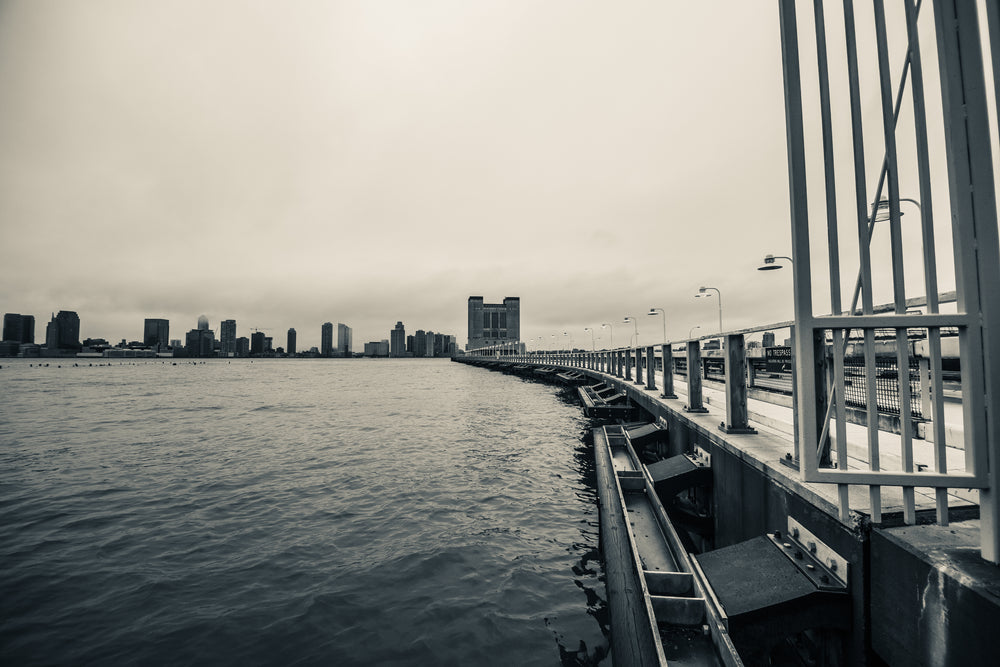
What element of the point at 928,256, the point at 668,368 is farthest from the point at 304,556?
the point at 928,256

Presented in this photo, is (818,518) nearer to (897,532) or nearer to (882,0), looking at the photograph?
(897,532)

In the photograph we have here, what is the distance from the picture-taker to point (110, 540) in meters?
8.67

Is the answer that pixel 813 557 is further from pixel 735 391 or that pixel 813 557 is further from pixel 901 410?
pixel 735 391

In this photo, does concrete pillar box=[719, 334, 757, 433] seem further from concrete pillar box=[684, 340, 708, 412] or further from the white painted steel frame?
the white painted steel frame

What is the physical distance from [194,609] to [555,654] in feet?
15.7

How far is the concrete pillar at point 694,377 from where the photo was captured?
841 centimetres

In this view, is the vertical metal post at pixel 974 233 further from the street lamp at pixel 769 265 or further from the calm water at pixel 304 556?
the street lamp at pixel 769 265

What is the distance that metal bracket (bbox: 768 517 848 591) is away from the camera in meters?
3.38

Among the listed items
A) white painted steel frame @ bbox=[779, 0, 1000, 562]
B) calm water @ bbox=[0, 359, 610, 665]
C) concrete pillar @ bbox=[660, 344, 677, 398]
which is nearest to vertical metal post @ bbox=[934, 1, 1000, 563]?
white painted steel frame @ bbox=[779, 0, 1000, 562]

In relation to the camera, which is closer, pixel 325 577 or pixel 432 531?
pixel 325 577

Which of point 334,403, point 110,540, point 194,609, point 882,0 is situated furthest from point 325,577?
point 334,403

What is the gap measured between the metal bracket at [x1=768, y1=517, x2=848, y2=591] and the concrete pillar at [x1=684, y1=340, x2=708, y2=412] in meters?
4.36

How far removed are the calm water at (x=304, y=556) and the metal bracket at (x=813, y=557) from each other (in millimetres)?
2511

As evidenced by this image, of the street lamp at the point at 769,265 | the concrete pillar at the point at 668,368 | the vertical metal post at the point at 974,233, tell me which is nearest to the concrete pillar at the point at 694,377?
the concrete pillar at the point at 668,368
